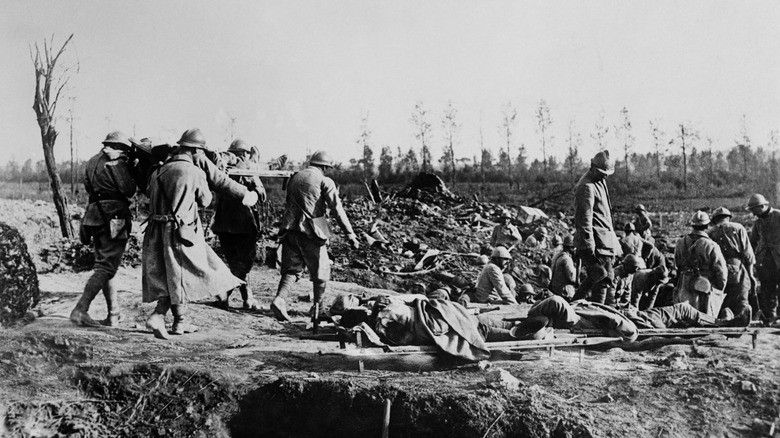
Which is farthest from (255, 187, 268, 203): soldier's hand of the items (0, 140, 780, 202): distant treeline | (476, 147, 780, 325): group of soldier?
(0, 140, 780, 202): distant treeline

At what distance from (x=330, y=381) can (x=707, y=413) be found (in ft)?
8.62

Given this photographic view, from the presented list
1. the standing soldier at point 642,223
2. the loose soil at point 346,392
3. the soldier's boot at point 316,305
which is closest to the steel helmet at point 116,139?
the loose soil at point 346,392

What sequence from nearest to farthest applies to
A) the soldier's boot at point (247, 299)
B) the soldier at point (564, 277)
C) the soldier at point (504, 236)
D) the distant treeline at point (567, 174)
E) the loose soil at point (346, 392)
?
the loose soil at point (346, 392)
the soldier's boot at point (247, 299)
the soldier at point (564, 277)
the soldier at point (504, 236)
the distant treeline at point (567, 174)

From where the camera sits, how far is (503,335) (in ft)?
18.0

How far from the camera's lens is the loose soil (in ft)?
14.0

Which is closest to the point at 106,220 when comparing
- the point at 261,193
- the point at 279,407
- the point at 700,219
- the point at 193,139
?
the point at 193,139

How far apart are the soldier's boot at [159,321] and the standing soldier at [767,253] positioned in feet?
23.0

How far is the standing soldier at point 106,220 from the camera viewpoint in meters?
5.70

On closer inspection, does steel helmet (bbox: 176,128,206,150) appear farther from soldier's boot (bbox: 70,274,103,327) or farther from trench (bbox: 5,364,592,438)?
trench (bbox: 5,364,592,438)

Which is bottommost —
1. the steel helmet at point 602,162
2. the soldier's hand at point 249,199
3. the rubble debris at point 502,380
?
the rubble debris at point 502,380

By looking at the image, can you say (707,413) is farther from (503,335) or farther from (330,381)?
(330,381)

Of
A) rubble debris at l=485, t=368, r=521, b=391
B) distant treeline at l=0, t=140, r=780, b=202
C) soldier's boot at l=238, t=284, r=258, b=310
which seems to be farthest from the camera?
distant treeline at l=0, t=140, r=780, b=202

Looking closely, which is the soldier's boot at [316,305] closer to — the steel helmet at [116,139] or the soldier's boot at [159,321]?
the soldier's boot at [159,321]

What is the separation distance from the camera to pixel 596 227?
7.33 m
